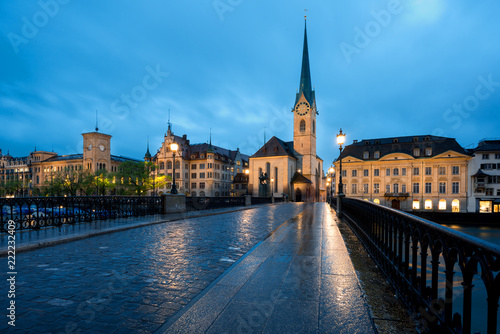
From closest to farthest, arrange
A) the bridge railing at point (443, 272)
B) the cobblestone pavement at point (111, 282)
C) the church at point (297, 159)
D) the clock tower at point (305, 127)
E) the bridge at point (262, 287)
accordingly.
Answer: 1. the bridge railing at point (443, 272)
2. the bridge at point (262, 287)
3. the cobblestone pavement at point (111, 282)
4. the church at point (297, 159)
5. the clock tower at point (305, 127)

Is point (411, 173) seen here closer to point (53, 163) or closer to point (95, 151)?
point (95, 151)

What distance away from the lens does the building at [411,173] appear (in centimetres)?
5112

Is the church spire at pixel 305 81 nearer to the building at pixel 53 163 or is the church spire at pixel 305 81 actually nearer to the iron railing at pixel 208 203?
the iron railing at pixel 208 203

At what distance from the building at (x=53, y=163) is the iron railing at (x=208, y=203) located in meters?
62.4

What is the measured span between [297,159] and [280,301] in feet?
229

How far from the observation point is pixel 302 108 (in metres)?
71.4

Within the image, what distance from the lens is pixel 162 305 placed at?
132 inches

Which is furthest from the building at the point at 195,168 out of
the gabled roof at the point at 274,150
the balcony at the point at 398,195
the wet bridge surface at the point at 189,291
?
the wet bridge surface at the point at 189,291

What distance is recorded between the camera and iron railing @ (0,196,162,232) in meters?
9.30

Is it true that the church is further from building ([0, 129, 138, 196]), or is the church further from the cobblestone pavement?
the cobblestone pavement

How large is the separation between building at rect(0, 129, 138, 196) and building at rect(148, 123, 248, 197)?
17332 millimetres

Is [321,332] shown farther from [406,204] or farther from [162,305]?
[406,204]

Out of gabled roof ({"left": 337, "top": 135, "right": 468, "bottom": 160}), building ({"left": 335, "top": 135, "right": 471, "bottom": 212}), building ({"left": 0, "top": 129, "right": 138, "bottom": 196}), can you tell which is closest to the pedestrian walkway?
building ({"left": 335, "top": 135, "right": 471, "bottom": 212})

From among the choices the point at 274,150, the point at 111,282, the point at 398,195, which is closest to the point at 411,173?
the point at 398,195
